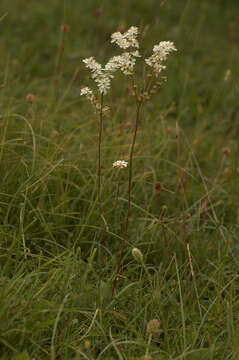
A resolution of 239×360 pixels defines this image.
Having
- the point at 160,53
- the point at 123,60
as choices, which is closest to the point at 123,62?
the point at 123,60

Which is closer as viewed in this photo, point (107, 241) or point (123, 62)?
point (123, 62)

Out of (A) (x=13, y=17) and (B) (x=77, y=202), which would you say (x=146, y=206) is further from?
(A) (x=13, y=17)

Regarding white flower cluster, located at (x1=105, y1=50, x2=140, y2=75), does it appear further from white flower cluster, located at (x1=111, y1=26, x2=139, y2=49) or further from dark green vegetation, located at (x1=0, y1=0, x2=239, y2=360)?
dark green vegetation, located at (x1=0, y1=0, x2=239, y2=360)

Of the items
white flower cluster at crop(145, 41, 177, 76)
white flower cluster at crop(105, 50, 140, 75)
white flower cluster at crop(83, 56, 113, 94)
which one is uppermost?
white flower cluster at crop(145, 41, 177, 76)

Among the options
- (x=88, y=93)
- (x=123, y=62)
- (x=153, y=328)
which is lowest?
(x=153, y=328)

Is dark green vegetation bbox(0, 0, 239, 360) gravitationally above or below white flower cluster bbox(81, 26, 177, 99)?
below

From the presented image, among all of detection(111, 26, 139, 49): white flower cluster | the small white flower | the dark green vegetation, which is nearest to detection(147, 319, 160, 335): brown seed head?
the dark green vegetation

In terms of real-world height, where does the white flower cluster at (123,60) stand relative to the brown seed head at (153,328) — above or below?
above

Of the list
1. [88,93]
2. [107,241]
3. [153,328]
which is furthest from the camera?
[107,241]

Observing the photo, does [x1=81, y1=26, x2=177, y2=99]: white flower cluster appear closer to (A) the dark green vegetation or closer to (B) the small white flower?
(B) the small white flower

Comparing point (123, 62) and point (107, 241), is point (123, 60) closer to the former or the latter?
point (123, 62)

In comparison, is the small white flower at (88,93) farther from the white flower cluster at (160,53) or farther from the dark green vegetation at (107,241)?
the dark green vegetation at (107,241)

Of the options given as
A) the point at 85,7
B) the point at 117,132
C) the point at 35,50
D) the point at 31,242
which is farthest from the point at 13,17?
the point at 31,242

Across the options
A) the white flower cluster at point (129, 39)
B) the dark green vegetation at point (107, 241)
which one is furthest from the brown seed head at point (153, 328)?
the white flower cluster at point (129, 39)
